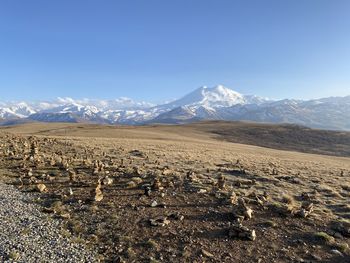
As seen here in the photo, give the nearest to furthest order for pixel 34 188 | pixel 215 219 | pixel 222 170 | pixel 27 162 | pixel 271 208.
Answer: pixel 215 219 < pixel 271 208 < pixel 34 188 < pixel 27 162 < pixel 222 170

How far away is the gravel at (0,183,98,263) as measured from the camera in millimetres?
15750

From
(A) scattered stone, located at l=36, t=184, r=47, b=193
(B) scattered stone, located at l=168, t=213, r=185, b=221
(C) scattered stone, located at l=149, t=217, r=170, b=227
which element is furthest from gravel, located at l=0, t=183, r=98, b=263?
(B) scattered stone, located at l=168, t=213, r=185, b=221

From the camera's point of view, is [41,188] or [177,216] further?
[41,188]

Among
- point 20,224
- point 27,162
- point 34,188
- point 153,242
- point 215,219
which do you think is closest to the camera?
point 153,242

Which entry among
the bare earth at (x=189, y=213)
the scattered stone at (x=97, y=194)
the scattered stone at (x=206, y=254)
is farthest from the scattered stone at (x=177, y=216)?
the scattered stone at (x=97, y=194)

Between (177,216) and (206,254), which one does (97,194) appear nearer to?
(177,216)

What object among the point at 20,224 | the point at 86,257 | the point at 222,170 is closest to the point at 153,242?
the point at 86,257

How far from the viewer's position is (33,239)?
17422 millimetres

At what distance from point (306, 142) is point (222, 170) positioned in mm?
135525

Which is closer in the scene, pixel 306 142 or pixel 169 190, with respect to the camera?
pixel 169 190

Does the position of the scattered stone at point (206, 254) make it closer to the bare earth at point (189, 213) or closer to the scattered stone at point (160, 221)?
the bare earth at point (189, 213)

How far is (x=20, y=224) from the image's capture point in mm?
19234

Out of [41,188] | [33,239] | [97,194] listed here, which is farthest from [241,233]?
[41,188]

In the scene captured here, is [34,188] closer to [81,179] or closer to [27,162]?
[81,179]
